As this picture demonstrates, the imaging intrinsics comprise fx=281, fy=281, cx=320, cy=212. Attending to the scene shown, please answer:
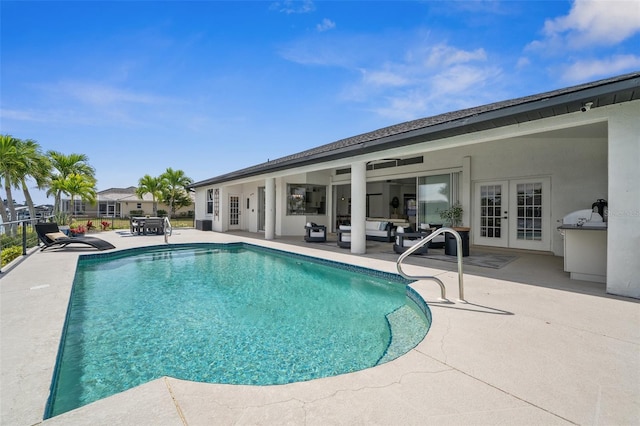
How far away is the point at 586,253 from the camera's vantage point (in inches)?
208

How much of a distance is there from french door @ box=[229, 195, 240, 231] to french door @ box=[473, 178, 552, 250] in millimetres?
12701

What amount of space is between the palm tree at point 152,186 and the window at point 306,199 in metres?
19.2

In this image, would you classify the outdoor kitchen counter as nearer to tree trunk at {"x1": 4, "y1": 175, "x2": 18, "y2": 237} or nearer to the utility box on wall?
the utility box on wall

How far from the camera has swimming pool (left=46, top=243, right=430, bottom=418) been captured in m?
2.82

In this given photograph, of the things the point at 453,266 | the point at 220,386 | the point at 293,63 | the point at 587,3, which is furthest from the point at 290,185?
the point at 220,386

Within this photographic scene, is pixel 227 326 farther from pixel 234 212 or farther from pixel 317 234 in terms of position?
pixel 234 212

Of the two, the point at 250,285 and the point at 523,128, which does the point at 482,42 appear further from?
the point at 250,285

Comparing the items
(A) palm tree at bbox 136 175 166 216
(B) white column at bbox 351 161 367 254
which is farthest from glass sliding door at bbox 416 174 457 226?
(A) palm tree at bbox 136 175 166 216

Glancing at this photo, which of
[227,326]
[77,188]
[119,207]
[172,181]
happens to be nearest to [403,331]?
[227,326]

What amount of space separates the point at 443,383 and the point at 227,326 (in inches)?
118

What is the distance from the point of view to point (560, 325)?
3150 mm

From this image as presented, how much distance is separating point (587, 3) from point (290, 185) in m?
11.4

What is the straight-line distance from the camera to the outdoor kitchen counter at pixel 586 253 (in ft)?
16.7

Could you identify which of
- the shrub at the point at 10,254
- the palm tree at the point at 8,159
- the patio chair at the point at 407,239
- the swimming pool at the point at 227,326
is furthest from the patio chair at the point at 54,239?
the patio chair at the point at 407,239
